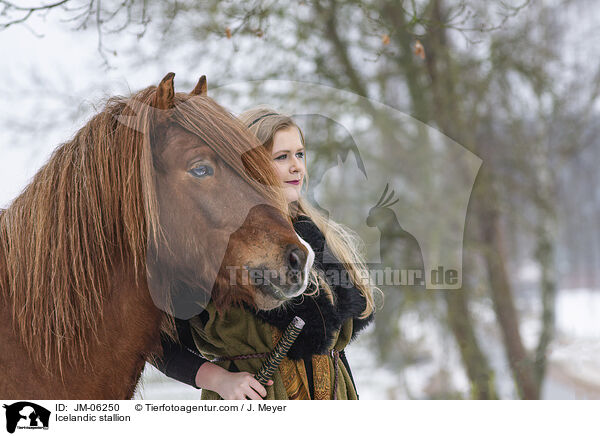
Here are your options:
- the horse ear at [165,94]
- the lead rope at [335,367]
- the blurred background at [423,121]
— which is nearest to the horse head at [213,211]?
the horse ear at [165,94]

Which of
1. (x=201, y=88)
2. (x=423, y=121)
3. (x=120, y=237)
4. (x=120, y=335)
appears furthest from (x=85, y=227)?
(x=423, y=121)

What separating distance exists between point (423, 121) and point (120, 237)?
237 cm

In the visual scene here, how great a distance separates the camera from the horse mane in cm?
88

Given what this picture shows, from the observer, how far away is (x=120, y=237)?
2.95 feet

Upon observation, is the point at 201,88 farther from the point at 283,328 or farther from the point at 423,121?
the point at 423,121

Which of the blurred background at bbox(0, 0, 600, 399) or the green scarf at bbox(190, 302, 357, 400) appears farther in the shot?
the blurred background at bbox(0, 0, 600, 399)

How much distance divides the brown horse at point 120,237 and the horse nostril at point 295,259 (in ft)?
0.15

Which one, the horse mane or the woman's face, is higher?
the woman's face


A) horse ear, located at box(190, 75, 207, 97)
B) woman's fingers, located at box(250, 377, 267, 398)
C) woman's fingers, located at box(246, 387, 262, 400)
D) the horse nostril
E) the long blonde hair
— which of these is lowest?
woman's fingers, located at box(246, 387, 262, 400)

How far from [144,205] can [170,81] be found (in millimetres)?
246
